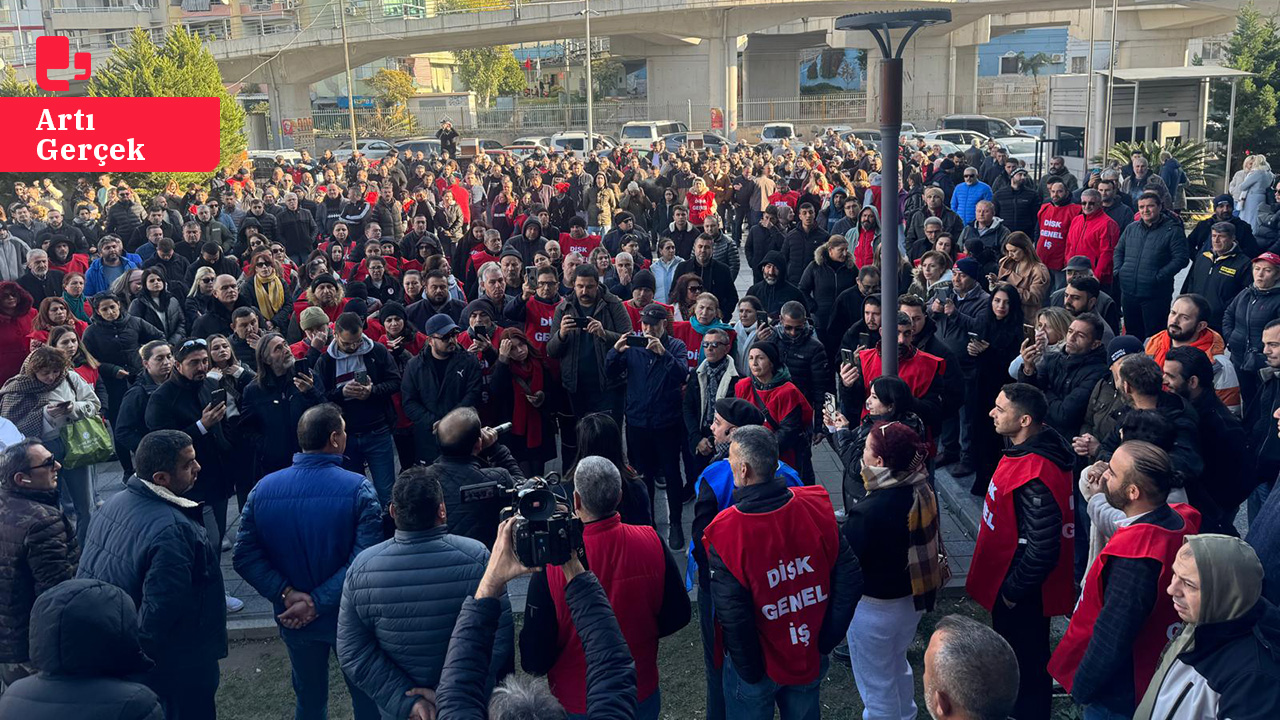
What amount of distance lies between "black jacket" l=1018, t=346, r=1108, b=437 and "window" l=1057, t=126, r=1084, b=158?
18.9m

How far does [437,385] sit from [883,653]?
3573mm

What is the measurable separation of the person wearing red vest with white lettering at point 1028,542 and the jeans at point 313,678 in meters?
2.85

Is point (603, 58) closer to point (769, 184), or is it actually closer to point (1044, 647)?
point (769, 184)

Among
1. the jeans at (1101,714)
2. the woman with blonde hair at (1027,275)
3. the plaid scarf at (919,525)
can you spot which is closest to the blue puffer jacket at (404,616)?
the plaid scarf at (919,525)

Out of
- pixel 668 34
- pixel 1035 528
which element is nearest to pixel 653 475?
pixel 1035 528

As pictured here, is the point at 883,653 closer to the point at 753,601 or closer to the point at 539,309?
the point at 753,601

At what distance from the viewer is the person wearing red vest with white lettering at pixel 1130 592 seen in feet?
12.2

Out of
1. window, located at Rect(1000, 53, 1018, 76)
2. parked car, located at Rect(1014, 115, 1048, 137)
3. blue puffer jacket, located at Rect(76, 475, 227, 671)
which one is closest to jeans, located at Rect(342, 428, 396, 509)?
blue puffer jacket, located at Rect(76, 475, 227, 671)

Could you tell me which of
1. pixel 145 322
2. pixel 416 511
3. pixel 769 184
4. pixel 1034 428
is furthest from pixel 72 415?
pixel 769 184

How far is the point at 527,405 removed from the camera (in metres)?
7.57

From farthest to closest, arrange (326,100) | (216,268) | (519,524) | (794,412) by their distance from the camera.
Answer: (326,100) < (216,268) < (794,412) < (519,524)

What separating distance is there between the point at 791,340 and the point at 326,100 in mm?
62824

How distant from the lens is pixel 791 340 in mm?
7254

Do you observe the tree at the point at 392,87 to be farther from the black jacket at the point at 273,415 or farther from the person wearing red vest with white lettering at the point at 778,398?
the person wearing red vest with white lettering at the point at 778,398
